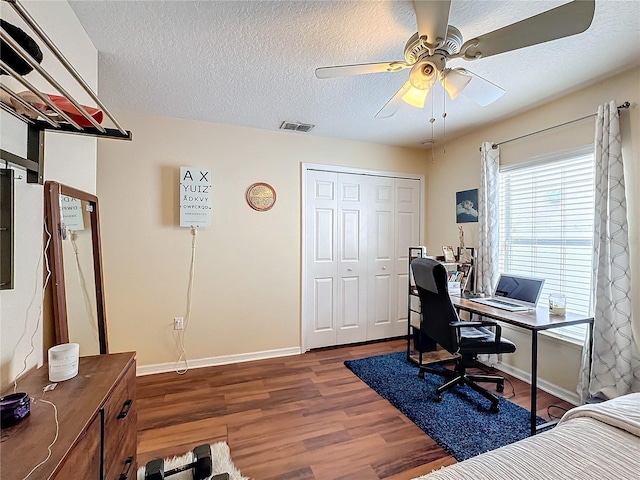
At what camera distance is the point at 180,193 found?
9.41 ft

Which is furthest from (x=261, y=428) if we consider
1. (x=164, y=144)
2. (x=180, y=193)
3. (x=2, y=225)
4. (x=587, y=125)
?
(x=587, y=125)

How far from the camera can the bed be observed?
790 millimetres

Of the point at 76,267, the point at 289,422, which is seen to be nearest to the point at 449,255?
the point at 289,422

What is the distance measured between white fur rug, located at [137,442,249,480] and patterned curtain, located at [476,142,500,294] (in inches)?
102

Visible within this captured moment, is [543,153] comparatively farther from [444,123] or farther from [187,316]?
[187,316]

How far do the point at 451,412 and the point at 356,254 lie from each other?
6.25ft

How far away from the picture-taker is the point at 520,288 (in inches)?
102

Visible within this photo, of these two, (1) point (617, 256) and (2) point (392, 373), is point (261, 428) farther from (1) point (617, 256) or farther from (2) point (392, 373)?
(1) point (617, 256)

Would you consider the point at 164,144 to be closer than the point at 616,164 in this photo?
No

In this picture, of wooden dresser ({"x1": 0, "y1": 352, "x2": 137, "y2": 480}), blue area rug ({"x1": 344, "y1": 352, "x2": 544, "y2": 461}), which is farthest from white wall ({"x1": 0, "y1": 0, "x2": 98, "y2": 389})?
blue area rug ({"x1": 344, "y1": 352, "x2": 544, "y2": 461})

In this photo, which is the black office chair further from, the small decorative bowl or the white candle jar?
the small decorative bowl

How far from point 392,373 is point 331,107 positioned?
251cm

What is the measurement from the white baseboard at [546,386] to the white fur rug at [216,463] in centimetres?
246

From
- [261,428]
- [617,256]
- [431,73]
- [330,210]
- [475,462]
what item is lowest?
[261,428]
